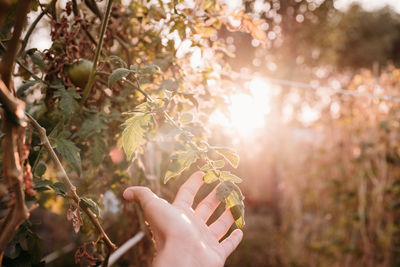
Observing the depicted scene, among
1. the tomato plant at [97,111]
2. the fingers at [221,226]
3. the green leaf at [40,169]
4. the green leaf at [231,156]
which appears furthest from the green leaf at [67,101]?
the fingers at [221,226]

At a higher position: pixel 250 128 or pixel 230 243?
pixel 250 128

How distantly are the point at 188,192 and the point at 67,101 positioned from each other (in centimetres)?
38

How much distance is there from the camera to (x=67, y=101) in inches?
28.2

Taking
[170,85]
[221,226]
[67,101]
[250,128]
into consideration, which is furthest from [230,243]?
[250,128]

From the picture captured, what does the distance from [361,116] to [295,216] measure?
182 centimetres

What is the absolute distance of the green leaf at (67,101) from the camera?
70cm

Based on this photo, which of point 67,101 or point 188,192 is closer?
point 67,101

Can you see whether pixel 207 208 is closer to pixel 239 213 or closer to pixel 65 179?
pixel 239 213

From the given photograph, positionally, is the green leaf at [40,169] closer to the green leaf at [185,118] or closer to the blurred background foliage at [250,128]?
the blurred background foliage at [250,128]

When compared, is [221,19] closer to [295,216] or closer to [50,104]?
[50,104]

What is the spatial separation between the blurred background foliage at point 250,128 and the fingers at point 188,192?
0.11m

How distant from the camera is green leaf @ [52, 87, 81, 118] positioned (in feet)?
2.31

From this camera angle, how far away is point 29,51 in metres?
0.71

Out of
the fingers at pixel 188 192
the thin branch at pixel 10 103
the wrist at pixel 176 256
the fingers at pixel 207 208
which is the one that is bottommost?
the wrist at pixel 176 256
